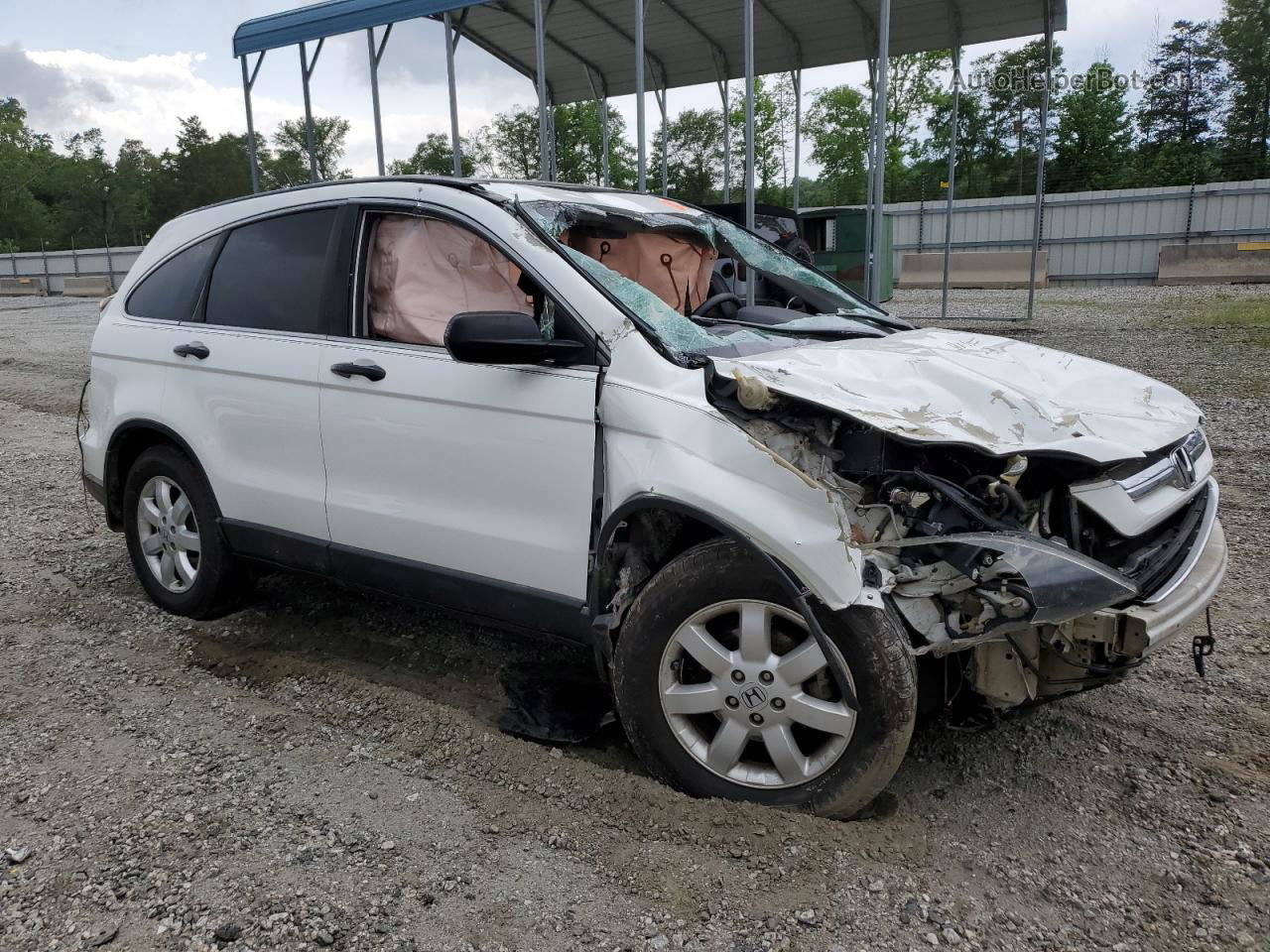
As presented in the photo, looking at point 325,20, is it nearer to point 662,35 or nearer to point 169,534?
point 662,35

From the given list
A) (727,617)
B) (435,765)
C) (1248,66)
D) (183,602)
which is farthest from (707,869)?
(1248,66)

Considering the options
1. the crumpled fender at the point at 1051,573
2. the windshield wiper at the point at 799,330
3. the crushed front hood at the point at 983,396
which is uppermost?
the windshield wiper at the point at 799,330

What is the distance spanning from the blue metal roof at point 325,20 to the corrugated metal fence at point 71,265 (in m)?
23.5

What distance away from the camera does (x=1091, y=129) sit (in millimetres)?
38844

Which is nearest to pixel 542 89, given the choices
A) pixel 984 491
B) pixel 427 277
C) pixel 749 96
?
pixel 749 96

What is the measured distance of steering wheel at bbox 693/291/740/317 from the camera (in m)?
4.28

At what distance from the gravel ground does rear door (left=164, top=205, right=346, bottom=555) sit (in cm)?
66

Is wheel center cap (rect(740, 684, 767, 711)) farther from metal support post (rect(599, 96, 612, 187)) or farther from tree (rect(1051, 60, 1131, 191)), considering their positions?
tree (rect(1051, 60, 1131, 191))

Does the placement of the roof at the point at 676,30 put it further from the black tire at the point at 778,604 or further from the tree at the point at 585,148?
the tree at the point at 585,148

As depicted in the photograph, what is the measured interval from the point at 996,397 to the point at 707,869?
1.55 meters

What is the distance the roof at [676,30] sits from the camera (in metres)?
12.3

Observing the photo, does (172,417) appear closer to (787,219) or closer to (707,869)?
(707,869)

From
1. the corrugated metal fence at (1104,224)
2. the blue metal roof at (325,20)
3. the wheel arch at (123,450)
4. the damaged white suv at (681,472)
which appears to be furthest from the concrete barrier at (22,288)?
the damaged white suv at (681,472)

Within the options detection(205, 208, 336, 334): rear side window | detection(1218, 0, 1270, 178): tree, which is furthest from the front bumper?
detection(1218, 0, 1270, 178): tree
